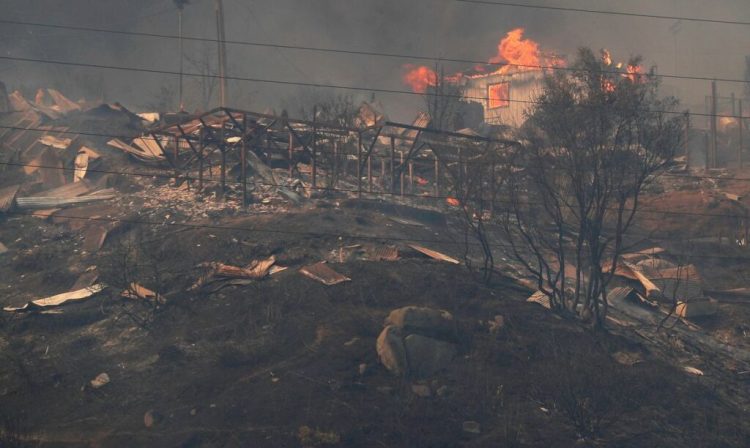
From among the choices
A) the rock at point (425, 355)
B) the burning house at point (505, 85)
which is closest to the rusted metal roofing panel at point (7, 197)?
the rock at point (425, 355)

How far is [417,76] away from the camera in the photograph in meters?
57.5

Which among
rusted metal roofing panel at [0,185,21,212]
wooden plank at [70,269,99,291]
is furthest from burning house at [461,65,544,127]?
wooden plank at [70,269,99,291]

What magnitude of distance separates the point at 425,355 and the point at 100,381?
670cm

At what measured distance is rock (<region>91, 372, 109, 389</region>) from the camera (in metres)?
11.9

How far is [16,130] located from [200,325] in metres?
21.6

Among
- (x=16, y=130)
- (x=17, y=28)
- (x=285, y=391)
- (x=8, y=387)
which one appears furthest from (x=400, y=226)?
(x=17, y=28)

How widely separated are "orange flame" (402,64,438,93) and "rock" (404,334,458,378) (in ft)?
140

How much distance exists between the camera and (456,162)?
866 inches

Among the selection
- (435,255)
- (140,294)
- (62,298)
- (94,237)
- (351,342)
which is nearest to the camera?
(351,342)

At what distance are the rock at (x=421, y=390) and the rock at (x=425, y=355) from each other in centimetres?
40

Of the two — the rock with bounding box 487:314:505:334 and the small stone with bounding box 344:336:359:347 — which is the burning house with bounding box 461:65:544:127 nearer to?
the rock with bounding box 487:314:505:334

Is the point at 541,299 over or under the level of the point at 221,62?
under

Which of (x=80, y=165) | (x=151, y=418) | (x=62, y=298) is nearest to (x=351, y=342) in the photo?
(x=151, y=418)

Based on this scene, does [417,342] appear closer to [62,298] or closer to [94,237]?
[62,298]
